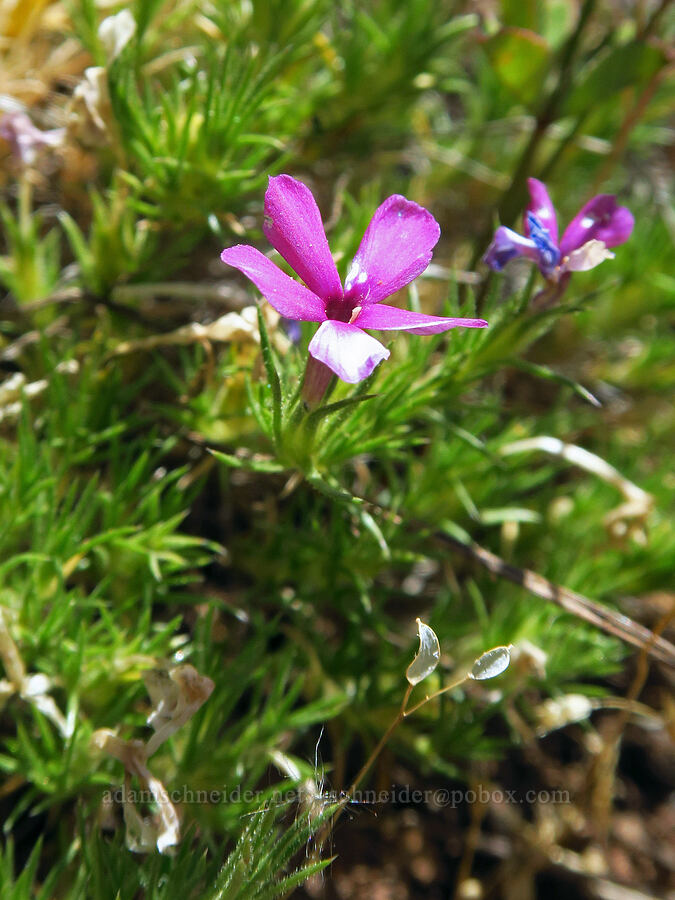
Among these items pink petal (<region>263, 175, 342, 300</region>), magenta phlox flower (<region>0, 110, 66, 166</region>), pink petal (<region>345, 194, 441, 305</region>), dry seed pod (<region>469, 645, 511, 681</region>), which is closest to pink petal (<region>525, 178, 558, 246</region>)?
pink petal (<region>345, 194, 441, 305</region>)

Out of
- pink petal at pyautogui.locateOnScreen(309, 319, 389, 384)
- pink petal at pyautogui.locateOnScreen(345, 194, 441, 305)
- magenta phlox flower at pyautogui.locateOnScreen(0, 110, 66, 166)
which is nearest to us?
pink petal at pyautogui.locateOnScreen(309, 319, 389, 384)

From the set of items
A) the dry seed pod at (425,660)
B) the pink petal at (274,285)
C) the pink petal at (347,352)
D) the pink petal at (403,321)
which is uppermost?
the pink petal at (274,285)

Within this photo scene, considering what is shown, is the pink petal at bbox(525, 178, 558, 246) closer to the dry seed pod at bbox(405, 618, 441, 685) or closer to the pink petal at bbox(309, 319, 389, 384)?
the pink petal at bbox(309, 319, 389, 384)

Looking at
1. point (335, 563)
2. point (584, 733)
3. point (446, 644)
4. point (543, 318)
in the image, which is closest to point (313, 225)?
point (543, 318)

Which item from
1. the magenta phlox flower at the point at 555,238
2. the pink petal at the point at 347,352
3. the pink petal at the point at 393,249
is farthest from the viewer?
the magenta phlox flower at the point at 555,238

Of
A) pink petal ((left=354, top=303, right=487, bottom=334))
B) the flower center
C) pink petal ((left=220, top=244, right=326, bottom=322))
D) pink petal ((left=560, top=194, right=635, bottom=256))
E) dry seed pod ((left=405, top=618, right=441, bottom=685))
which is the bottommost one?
dry seed pod ((left=405, top=618, right=441, bottom=685))

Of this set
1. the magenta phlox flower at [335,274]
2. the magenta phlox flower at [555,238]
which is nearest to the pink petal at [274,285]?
the magenta phlox flower at [335,274]

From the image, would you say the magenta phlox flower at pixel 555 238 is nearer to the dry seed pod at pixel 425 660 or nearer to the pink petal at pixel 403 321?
the pink petal at pixel 403 321
